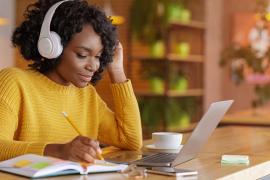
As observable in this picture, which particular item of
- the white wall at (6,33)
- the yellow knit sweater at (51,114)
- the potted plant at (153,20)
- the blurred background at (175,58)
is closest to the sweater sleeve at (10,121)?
the yellow knit sweater at (51,114)

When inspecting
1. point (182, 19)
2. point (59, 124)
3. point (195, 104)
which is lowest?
point (195, 104)

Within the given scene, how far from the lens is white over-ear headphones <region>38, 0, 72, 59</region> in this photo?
1777 mm

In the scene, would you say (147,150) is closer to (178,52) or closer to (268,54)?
(268,54)

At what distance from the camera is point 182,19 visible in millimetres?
5426

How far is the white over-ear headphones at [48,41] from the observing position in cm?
178

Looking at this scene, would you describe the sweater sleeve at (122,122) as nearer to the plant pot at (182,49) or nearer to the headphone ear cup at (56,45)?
the headphone ear cup at (56,45)

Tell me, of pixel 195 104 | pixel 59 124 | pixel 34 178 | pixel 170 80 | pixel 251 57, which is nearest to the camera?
pixel 34 178

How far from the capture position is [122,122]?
6.84 feet

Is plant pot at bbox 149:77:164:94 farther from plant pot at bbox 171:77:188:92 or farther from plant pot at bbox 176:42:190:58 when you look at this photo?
plant pot at bbox 176:42:190:58

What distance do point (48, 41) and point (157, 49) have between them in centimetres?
346

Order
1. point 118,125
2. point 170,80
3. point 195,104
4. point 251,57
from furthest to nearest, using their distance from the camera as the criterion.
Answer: point 195,104 < point 170,80 < point 251,57 < point 118,125

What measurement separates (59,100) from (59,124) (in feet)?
0.25

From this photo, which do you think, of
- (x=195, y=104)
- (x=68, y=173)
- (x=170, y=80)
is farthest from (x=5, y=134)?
(x=195, y=104)

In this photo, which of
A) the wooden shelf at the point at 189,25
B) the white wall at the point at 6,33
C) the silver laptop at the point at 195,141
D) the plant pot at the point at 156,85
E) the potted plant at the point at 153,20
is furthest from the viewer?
the wooden shelf at the point at 189,25
